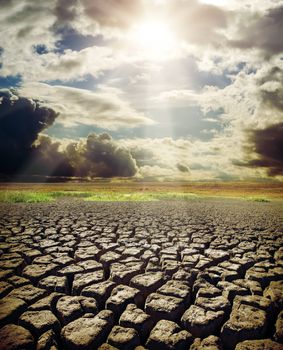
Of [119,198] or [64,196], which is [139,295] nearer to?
[119,198]

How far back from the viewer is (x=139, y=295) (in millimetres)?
2994

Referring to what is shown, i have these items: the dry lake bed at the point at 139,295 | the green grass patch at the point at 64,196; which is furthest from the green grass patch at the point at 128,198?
the dry lake bed at the point at 139,295

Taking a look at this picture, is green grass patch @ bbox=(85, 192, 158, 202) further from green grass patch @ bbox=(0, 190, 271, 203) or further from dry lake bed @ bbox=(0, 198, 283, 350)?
dry lake bed @ bbox=(0, 198, 283, 350)

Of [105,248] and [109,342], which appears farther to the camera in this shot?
[105,248]

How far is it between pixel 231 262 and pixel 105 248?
81.2 inches

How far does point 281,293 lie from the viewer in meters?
3.11

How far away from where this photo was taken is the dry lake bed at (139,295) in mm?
2268

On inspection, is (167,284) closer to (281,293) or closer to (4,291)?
(281,293)

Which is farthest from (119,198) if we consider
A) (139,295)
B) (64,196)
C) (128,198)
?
(139,295)

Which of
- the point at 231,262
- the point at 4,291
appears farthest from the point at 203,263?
the point at 4,291

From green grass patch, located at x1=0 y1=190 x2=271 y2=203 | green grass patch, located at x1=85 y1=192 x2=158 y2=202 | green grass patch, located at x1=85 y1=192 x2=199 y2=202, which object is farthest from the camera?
green grass patch, located at x1=85 y1=192 x2=199 y2=202

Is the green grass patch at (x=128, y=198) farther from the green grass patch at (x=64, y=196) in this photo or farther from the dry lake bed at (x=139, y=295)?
the dry lake bed at (x=139, y=295)

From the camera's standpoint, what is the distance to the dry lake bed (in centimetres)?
227

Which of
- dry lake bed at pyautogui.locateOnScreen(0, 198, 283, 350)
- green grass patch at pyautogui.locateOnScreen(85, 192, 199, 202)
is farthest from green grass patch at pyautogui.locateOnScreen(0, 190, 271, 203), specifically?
dry lake bed at pyautogui.locateOnScreen(0, 198, 283, 350)
